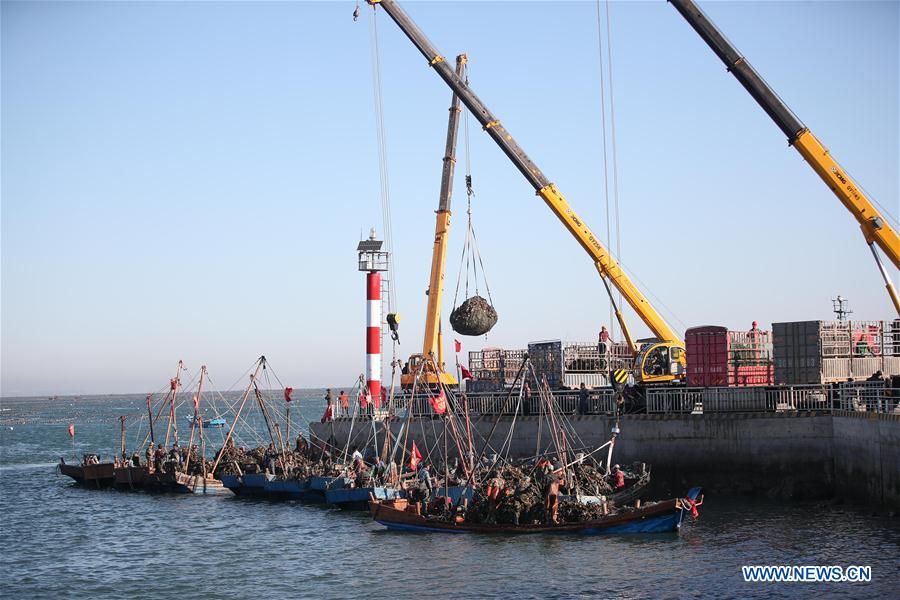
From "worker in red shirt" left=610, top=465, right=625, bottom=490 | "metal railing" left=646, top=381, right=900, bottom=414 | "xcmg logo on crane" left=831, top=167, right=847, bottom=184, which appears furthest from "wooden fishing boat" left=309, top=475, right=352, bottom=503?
"xcmg logo on crane" left=831, top=167, right=847, bottom=184

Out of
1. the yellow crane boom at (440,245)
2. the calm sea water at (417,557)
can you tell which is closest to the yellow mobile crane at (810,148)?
the calm sea water at (417,557)

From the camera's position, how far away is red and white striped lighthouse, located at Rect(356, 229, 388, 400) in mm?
63219

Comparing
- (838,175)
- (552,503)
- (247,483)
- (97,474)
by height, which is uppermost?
(838,175)

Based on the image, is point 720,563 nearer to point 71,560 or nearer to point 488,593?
point 488,593

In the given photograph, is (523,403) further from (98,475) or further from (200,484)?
(98,475)

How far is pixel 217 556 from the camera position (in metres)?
36.4

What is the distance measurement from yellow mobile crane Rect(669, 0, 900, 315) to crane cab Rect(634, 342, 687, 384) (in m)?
12.7

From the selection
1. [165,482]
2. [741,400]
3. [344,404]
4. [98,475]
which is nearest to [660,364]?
[741,400]

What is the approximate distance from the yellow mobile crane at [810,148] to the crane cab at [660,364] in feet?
41.7

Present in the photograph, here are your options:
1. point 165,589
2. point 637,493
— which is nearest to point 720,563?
point 637,493

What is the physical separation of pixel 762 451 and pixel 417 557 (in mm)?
16060

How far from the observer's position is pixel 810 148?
4050 cm

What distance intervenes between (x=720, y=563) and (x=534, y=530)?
678cm

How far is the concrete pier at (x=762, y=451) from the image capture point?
36.9 metres
